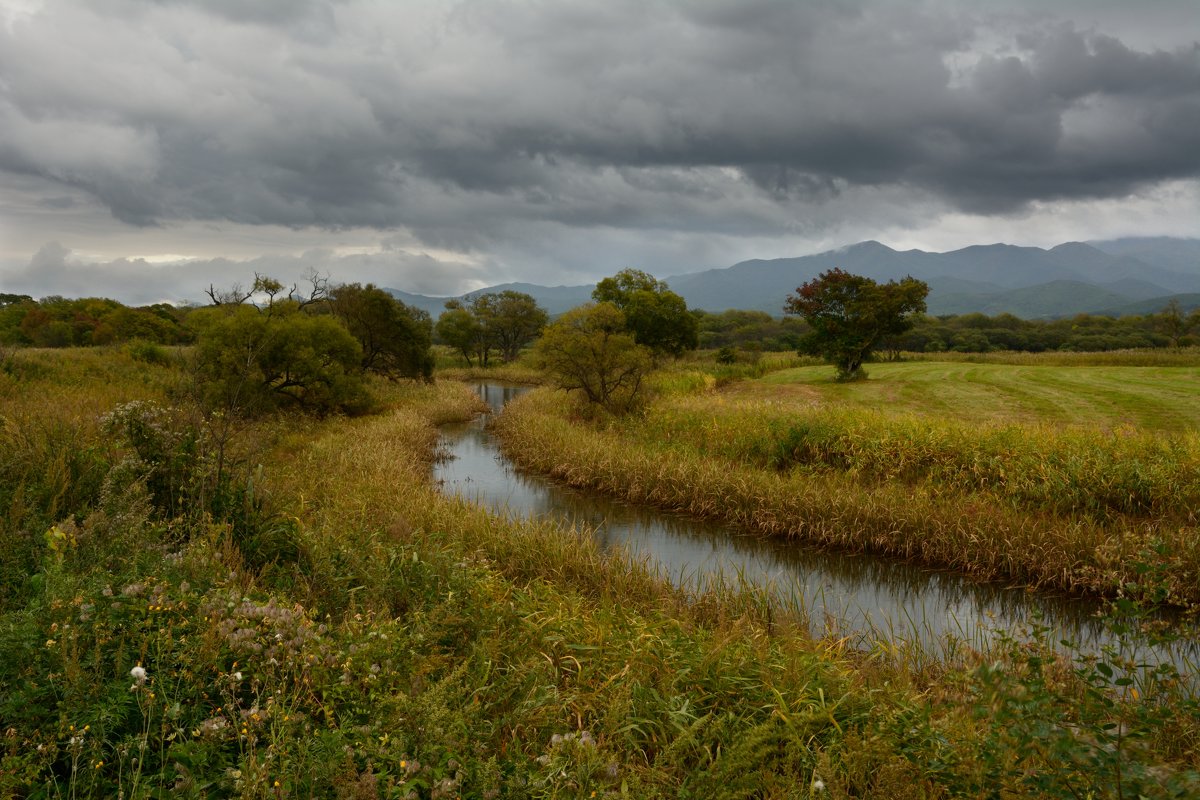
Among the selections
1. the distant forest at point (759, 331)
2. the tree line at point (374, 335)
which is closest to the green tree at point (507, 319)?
the tree line at point (374, 335)

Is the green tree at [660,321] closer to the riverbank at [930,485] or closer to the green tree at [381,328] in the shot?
the green tree at [381,328]

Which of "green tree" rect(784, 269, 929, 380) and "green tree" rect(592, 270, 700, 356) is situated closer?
"green tree" rect(784, 269, 929, 380)

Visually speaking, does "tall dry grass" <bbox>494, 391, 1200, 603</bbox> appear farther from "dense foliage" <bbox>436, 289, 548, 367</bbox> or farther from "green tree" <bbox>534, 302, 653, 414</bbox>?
"dense foliage" <bbox>436, 289, 548, 367</bbox>

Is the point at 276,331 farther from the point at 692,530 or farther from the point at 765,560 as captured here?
the point at 765,560

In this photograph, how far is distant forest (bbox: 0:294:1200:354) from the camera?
40188 mm

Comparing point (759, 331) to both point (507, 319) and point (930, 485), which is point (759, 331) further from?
point (930, 485)

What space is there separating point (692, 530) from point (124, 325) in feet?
152

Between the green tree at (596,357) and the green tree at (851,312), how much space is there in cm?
984

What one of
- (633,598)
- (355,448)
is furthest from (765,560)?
(355,448)

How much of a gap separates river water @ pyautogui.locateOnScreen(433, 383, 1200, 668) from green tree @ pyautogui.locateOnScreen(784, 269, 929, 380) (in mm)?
18089

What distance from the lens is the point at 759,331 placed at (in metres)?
112

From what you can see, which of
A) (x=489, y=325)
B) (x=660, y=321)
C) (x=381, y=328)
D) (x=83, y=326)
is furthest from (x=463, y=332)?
(x=83, y=326)

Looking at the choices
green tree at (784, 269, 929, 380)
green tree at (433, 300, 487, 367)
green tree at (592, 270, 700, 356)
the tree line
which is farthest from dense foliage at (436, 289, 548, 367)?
green tree at (784, 269, 929, 380)

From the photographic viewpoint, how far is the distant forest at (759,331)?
132 ft
